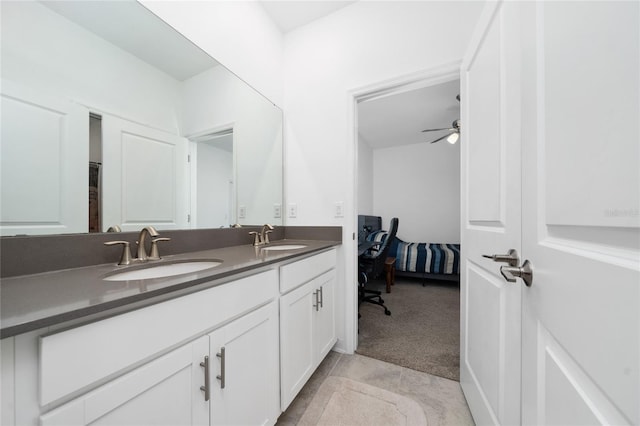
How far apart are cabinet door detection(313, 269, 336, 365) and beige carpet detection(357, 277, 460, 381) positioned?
0.37 m

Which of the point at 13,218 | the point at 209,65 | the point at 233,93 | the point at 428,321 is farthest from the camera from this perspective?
the point at 428,321

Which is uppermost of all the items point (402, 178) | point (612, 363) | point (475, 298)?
point (402, 178)

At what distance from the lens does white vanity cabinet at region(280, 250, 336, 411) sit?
43.3 inches

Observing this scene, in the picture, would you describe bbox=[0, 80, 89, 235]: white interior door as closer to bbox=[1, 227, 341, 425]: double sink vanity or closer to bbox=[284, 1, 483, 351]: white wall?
bbox=[1, 227, 341, 425]: double sink vanity

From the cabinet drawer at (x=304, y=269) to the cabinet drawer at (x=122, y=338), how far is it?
0.32 meters

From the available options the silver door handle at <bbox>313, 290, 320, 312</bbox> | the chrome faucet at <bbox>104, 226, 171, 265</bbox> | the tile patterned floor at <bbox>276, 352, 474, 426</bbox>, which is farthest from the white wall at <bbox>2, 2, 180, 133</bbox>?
the tile patterned floor at <bbox>276, 352, 474, 426</bbox>

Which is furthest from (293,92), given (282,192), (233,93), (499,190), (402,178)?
(402,178)

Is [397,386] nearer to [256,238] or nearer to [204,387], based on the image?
[204,387]

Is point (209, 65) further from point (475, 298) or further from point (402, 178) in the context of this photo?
point (402, 178)

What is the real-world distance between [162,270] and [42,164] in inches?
22.0

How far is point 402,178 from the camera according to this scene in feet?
16.7

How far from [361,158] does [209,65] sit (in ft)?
11.4

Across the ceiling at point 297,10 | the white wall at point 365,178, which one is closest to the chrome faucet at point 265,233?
the ceiling at point 297,10

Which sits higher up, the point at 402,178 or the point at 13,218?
the point at 402,178
